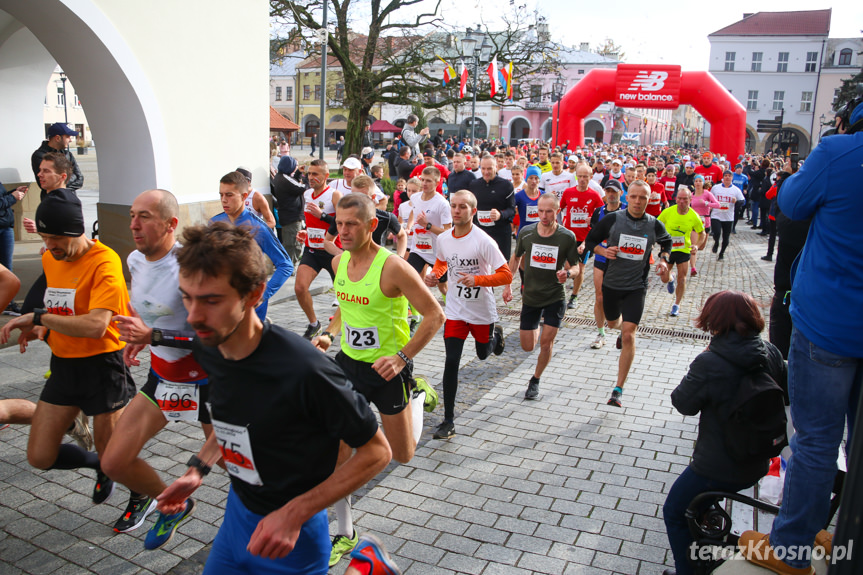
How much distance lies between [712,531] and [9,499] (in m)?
4.12

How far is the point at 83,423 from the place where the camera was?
461cm

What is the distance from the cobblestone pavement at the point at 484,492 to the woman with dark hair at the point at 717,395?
1.83 ft

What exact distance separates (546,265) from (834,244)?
3.90 m

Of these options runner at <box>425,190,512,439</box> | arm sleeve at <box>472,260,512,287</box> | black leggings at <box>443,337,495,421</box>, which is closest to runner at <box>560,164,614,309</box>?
runner at <box>425,190,512,439</box>

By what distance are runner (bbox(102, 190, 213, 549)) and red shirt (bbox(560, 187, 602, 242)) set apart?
25.7ft

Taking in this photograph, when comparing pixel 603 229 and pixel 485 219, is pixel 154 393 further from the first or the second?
pixel 485 219

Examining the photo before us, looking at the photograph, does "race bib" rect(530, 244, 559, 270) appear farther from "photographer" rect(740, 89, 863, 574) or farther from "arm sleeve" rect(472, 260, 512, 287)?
"photographer" rect(740, 89, 863, 574)

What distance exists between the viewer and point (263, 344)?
2.17m

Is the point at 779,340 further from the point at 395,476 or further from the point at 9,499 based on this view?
the point at 9,499

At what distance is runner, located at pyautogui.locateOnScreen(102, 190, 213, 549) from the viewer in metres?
3.55

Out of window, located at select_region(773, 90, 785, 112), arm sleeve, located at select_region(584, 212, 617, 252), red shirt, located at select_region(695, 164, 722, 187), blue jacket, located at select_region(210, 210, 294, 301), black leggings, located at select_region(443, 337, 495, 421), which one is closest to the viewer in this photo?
blue jacket, located at select_region(210, 210, 294, 301)

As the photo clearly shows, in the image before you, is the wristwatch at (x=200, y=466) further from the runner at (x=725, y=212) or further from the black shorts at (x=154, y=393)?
the runner at (x=725, y=212)

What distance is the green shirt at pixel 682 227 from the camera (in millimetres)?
10242

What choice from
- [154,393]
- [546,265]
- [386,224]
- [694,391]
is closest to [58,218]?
[154,393]
